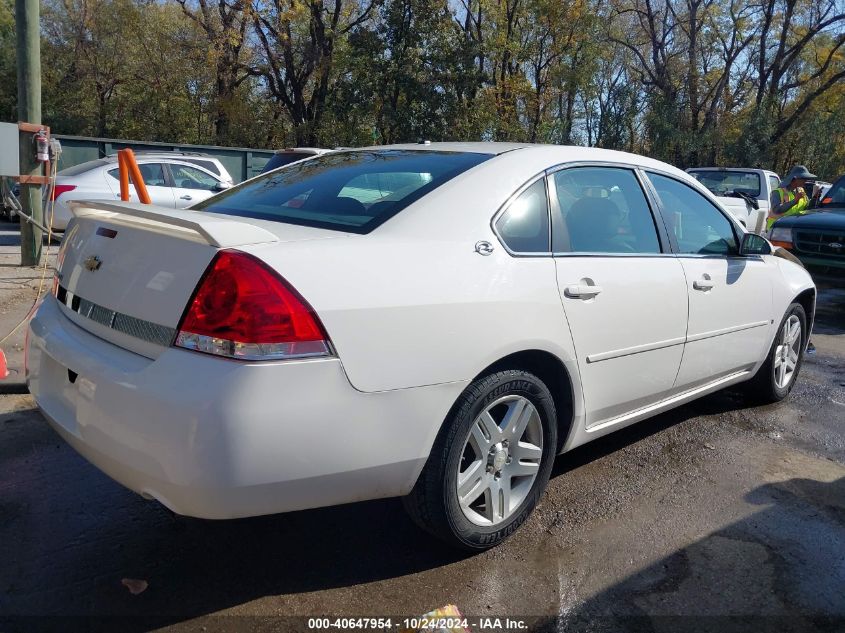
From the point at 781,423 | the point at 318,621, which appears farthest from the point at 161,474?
the point at 781,423

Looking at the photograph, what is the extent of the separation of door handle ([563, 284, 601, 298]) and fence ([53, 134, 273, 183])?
48.1 ft

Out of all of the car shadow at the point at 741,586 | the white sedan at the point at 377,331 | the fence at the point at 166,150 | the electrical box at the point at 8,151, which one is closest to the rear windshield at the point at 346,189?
the white sedan at the point at 377,331

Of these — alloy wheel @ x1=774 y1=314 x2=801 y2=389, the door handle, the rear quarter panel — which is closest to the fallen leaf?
the rear quarter panel

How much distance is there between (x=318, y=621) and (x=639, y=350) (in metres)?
1.89

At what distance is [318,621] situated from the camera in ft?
8.04

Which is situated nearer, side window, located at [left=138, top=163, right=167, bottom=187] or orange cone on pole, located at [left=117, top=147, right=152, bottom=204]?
orange cone on pole, located at [left=117, top=147, right=152, bottom=204]

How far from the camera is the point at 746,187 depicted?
1408cm

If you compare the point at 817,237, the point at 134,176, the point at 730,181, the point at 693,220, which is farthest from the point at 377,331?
the point at 730,181

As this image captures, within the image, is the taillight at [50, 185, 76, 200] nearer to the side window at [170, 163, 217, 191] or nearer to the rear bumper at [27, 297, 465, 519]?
the side window at [170, 163, 217, 191]

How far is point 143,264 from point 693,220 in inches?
120

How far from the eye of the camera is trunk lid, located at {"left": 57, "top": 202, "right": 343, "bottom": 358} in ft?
7.50

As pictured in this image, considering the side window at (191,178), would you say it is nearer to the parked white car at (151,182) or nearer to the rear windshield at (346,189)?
the parked white car at (151,182)

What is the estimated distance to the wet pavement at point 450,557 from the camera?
252cm

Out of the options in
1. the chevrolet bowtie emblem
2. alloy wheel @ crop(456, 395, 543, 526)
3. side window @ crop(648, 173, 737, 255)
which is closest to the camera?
the chevrolet bowtie emblem
